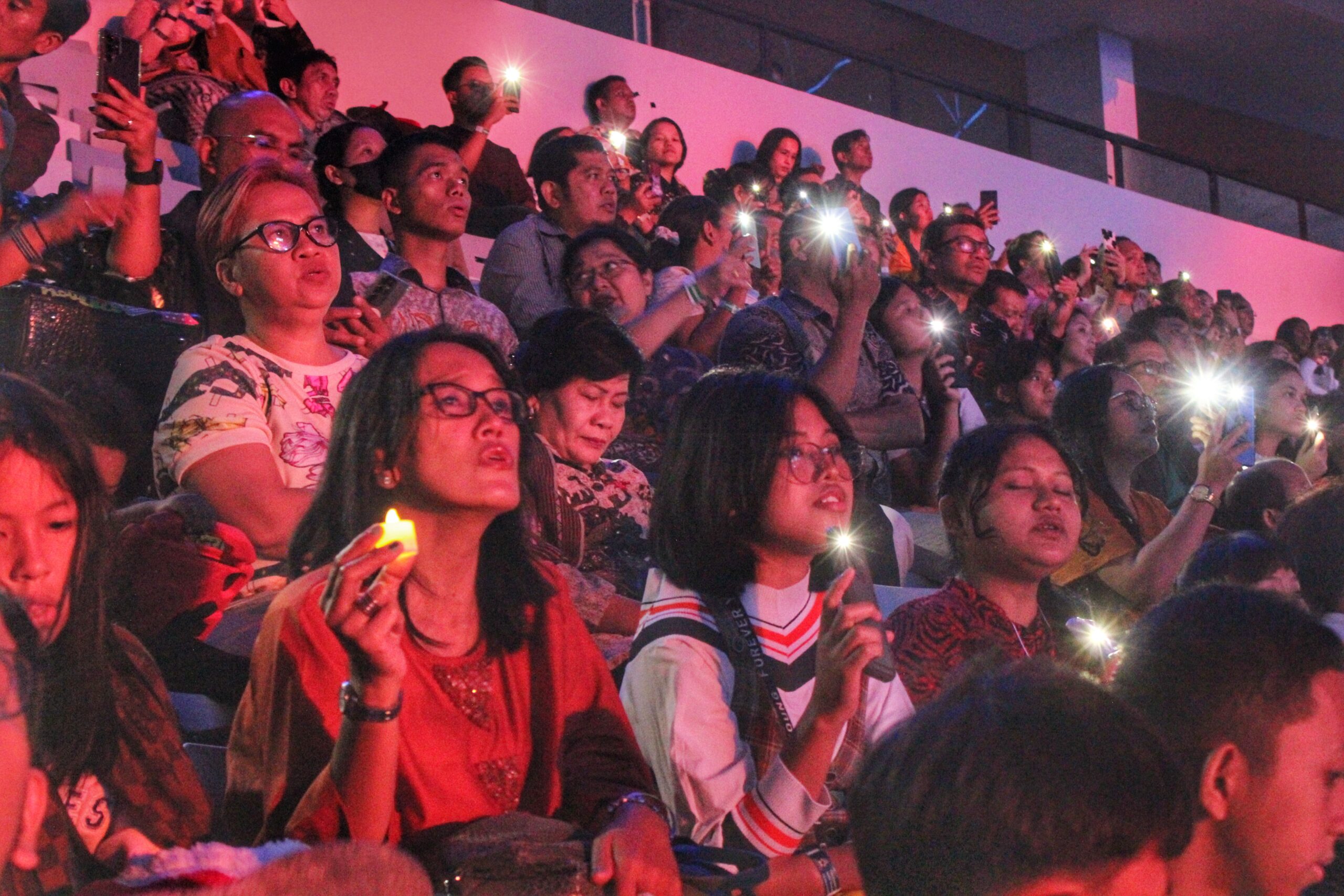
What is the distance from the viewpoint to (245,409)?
2.44 metres

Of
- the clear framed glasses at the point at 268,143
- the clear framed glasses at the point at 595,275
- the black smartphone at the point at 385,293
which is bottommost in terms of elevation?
the black smartphone at the point at 385,293

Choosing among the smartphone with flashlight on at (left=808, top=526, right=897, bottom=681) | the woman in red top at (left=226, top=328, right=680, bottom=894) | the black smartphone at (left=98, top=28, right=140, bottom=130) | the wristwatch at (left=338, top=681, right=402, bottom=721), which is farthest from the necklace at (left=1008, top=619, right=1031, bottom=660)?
the black smartphone at (left=98, top=28, right=140, bottom=130)

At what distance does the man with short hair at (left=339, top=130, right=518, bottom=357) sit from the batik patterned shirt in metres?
0.71

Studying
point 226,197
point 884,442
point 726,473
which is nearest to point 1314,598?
point 884,442

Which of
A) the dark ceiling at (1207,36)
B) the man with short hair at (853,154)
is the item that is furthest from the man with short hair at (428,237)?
the dark ceiling at (1207,36)

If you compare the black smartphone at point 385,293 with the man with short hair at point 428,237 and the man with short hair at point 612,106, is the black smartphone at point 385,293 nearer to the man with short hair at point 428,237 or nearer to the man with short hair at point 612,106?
the man with short hair at point 428,237

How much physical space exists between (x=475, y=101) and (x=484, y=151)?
1.38ft

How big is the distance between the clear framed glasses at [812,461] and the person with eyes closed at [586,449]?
0.55 meters

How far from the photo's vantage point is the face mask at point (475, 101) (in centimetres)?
487

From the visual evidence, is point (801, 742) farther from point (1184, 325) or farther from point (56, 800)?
point (1184, 325)

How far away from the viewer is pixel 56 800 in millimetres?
1476

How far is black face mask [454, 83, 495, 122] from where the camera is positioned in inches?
192

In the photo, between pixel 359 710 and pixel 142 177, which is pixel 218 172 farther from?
pixel 359 710

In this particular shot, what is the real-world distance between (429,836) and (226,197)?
4.91ft
